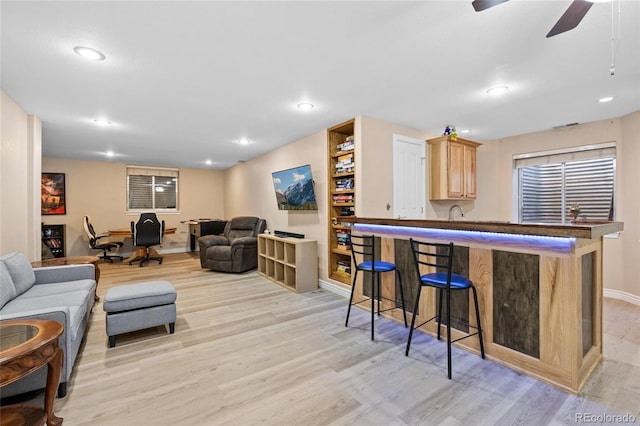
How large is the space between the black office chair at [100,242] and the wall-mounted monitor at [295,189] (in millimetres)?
4314

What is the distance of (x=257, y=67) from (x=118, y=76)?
4.26 feet

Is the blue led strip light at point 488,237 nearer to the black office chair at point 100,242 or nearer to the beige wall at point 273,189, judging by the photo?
the beige wall at point 273,189

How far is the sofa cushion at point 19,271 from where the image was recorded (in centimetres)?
259

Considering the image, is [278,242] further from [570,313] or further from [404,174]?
[570,313]

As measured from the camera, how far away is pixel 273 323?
3125 millimetres

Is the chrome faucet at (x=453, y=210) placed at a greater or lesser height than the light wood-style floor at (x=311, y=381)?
greater

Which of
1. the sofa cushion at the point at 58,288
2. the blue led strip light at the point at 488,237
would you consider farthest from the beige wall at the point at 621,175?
the sofa cushion at the point at 58,288

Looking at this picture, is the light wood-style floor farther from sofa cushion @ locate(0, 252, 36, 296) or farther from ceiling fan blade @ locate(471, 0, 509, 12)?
ceiling fan blade @ locate(471, 0, 509, 12)

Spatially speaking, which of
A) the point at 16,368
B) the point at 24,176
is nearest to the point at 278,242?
the point at 24,176

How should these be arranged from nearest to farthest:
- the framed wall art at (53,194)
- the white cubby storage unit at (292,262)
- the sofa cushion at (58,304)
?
1. the sofa cushion at (58,304)
2. the white cubby storage unit at (292,262)
3. the framed wall art at (53,194)

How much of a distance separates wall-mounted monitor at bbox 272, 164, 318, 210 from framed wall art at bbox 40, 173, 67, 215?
5352mm

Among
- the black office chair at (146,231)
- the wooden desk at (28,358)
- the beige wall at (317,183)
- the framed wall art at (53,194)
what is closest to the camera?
the wooden desk at (28,358)

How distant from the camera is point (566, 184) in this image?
460cm

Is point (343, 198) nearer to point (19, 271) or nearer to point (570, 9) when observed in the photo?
point (570, 9)
